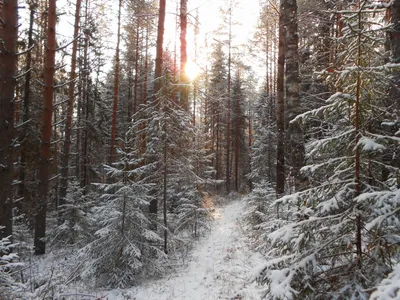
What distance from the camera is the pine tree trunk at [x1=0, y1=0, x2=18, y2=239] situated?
16.5 ft

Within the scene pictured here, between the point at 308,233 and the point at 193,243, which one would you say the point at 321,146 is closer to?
the point at 308,233

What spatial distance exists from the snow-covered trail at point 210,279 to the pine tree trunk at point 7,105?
2976 millimetres

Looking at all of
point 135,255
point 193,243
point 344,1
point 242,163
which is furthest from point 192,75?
point 242,163

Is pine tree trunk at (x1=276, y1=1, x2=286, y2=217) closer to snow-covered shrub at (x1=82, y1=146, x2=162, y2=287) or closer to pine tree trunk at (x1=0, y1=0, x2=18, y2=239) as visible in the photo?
snow-covered shrub at (x1=82, y1=146, x2=162, y2=287)

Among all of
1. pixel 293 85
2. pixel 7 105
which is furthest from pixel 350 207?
pixel 7 105

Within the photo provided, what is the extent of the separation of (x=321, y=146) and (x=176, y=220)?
377 inches

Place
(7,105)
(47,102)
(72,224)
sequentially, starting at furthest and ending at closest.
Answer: (72,224) < (47,102) < (7,105)

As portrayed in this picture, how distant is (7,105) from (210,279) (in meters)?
5.91

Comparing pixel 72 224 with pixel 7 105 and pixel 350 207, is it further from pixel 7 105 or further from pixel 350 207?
pixel 350 207

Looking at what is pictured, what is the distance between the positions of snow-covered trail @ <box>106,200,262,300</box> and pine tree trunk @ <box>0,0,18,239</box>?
9.77ft

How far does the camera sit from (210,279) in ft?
22.0

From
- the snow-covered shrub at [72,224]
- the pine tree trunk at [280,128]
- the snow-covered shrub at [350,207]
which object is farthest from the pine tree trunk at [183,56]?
the snow-covered shrub at [350,207]

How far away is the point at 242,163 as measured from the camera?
1419 inches

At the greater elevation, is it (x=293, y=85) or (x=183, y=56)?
(x=183, y=56)
